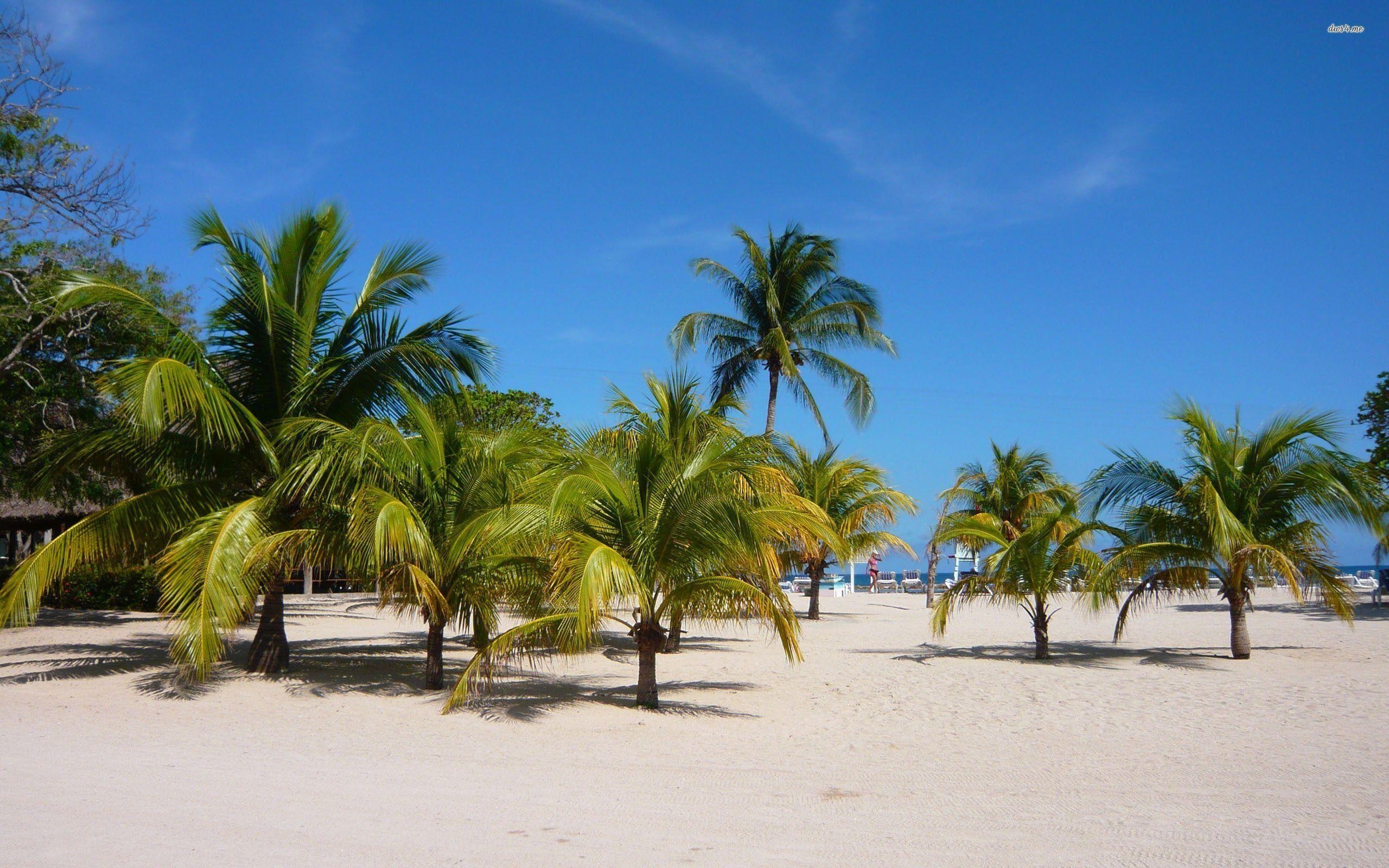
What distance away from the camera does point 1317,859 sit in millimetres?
4770

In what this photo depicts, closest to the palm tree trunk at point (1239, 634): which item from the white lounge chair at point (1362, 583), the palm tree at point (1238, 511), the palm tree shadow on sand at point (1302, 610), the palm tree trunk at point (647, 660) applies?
the palm tree at point (1238, 511)

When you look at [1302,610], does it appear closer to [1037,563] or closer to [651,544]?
[1037,563]

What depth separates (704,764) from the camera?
7.38 meters

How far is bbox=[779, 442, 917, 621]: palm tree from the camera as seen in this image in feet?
72.0

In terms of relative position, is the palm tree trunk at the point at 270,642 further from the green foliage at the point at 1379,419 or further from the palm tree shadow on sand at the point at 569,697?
the green foliage at the point at 1379,419

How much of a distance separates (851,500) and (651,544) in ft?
45.7

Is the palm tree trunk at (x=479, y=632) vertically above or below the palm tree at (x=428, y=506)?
below

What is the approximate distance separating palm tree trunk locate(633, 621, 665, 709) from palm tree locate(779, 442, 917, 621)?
38.6ft

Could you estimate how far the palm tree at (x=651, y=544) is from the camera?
9039mm

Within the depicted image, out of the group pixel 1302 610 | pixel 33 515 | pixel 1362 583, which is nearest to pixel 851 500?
pixel 1302 610

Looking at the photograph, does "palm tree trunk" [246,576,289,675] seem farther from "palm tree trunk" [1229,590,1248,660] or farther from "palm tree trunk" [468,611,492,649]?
"palm tree trunk" [1229,590,1248,660]

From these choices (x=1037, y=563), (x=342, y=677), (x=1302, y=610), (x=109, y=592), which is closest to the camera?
(x=342, y=677)

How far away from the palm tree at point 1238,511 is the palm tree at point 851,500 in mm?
8161

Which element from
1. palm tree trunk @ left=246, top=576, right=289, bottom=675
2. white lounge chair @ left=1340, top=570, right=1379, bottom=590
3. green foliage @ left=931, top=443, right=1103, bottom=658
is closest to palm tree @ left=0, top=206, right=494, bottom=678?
palm tree trunk @ left=246, top=576, right=289, bottom=675
